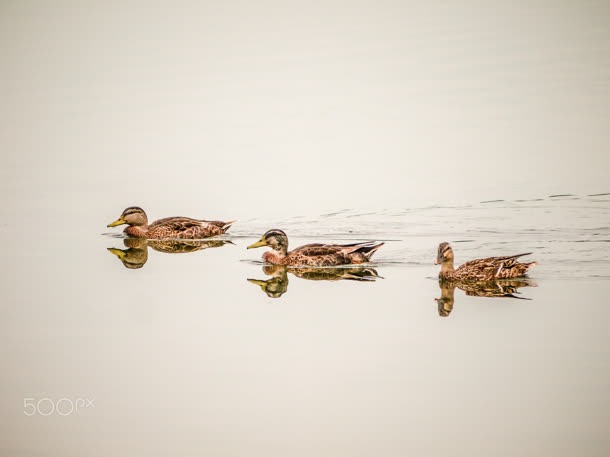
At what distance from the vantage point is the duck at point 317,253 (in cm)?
1114

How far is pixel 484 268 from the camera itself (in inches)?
399

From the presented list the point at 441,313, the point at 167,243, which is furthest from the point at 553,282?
the point at 167,243

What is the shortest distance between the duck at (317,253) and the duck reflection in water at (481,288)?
1386 millimetres

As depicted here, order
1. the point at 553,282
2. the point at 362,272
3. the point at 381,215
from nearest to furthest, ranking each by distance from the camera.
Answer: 1. the point at 553,282
2. the point at 362,272
3. the point at 381,215

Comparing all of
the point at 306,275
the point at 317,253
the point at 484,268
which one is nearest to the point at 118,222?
the point at 317,253

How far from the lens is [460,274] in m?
10.2

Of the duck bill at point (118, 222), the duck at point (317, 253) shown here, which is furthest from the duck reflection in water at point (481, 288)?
the duck bill at point (118, 222)

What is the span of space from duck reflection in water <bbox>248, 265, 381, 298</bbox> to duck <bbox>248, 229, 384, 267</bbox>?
98 millimetres

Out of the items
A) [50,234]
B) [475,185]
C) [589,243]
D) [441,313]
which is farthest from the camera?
[475,185]

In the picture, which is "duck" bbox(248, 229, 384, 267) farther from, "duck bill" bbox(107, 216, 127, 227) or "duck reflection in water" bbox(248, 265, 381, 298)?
"duck bill" bbox(107, 216, 127, 227)

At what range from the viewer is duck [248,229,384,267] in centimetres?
1114

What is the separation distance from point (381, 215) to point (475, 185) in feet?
8.33

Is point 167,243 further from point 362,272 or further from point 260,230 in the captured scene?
point 362,272

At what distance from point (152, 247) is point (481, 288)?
5.33 metres
